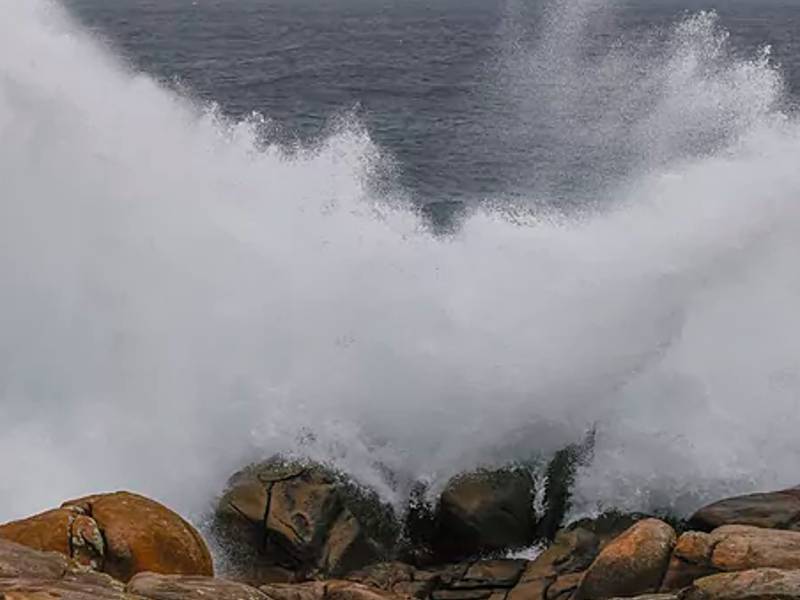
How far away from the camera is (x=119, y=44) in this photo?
228ft

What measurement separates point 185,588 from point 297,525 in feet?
15.7

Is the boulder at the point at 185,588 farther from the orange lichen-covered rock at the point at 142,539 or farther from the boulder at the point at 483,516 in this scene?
the boulder at the point at 483,516

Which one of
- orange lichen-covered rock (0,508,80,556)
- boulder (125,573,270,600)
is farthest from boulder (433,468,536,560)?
orange lichen-covered rock (0,508,80,556)

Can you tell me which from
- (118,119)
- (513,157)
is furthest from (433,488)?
(513,157)

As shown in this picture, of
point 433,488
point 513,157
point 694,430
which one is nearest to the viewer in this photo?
point 433,488

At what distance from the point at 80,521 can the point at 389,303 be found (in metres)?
9.70

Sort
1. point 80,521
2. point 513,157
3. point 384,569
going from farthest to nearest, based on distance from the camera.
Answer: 1. point 513,157
2. point 384,569
3. point 80,521

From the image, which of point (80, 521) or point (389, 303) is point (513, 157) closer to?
point (389, 303)

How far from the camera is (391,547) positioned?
54.2 ft

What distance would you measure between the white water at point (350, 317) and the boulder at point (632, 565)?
12.0 feet

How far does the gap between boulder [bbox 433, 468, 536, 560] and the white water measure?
92 cm

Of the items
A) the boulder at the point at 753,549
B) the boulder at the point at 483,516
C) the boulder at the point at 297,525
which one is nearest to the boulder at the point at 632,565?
the boulder at the point at 753,549

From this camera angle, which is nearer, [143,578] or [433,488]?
[143,578]

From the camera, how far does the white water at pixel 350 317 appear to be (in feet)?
60.4
